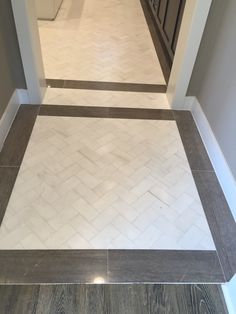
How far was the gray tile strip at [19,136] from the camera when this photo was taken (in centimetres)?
159

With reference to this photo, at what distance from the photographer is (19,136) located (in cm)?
173

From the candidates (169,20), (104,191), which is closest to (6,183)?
(104,191)

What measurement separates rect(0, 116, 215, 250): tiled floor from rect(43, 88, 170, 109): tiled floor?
20 centimetres

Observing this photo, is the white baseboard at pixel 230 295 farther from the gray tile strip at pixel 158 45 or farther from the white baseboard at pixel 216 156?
the gray tile strip at pixel 158 45

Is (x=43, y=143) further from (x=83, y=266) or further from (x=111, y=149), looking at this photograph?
(x=83, y=266)

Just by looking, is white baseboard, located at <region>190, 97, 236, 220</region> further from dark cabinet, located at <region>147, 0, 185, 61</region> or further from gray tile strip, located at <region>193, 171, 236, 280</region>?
dark cabinet, located at <region>147, 0, 185, 61</region>

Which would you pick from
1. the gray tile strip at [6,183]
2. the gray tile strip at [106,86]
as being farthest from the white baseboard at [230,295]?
the gray tile strip at [106,86]

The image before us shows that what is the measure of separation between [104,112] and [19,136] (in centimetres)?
59

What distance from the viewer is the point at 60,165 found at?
1.57 meters

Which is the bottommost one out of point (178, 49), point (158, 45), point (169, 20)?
point (158, 45)

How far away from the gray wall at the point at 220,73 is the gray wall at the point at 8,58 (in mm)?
1140

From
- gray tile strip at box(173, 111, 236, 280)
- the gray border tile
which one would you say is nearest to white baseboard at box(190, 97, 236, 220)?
gray tile strip at box(173, 111, 236, 280)

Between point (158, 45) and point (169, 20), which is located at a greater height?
point (169, 20)

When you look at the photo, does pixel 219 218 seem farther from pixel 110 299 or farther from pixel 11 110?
pixel 11 110
